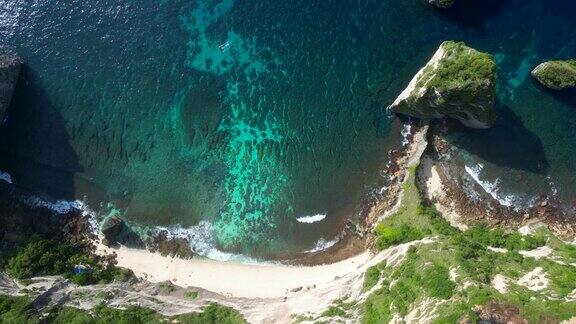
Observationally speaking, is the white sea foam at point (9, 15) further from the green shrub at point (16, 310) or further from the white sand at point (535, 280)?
the white sand at point (535, 280)

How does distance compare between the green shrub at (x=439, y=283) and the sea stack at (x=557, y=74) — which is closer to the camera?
the green shrub at (x=439, y=283)

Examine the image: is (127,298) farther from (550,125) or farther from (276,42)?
(550,125)

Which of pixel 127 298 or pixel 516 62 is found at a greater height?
pixel 516 62

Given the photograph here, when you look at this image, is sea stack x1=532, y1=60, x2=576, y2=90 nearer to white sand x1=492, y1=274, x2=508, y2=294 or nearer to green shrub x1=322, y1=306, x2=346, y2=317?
white sand x1=492, y1=274, x2=508, y2=294

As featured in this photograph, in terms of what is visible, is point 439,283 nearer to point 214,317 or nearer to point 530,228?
point 530,228

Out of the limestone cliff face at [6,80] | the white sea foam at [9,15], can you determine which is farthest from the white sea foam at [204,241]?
the white sea foam at [9,15]

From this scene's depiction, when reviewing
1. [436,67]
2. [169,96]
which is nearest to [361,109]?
[436,67]
